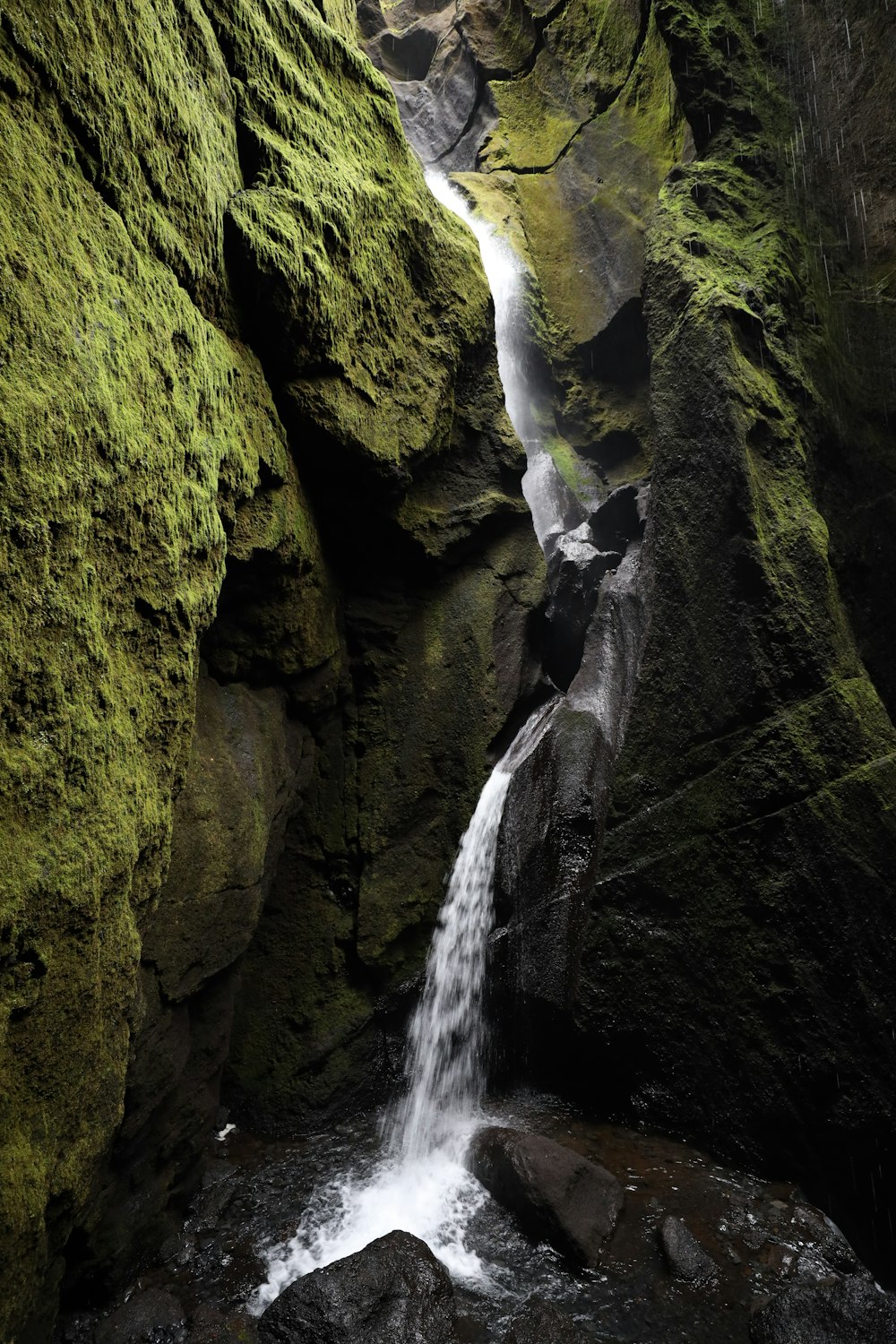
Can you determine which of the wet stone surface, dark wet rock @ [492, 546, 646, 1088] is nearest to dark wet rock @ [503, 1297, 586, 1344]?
the wet stone surface

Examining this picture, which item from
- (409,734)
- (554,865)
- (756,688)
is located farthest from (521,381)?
(554,865)

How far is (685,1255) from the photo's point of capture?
16.1 feet

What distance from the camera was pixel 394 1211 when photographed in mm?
5641

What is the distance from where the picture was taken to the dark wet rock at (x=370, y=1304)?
14.1 feet

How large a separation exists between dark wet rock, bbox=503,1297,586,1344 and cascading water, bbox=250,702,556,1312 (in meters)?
0.56

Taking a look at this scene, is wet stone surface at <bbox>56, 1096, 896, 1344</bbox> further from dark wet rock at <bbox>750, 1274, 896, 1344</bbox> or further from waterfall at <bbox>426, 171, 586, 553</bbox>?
waterfall at <bbox>426, 171, 586, 553</bbox>

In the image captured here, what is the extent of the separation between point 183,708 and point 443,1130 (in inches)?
193

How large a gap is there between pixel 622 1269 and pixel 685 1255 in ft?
1.42

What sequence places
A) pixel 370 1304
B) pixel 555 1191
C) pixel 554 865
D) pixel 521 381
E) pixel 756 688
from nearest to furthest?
pixel 370 1304 < pixel 555 1191 < pixel 756 688 < pixel 554 865 < pixel 521 381

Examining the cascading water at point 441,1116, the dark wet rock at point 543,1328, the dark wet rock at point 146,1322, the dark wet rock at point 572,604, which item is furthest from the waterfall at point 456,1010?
the dark wet rock at point 146,1322

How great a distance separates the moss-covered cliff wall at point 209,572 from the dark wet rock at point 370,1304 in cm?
135

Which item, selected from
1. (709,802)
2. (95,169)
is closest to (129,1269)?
(709,802)

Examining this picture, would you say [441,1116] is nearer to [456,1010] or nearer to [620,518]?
[456,1010]

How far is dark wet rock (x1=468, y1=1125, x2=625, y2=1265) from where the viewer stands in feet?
16.8
